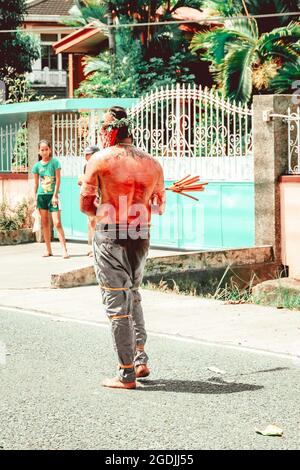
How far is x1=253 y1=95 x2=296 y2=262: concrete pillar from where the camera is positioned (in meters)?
15.3

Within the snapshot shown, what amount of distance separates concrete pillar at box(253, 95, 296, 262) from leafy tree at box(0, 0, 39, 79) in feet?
73.2

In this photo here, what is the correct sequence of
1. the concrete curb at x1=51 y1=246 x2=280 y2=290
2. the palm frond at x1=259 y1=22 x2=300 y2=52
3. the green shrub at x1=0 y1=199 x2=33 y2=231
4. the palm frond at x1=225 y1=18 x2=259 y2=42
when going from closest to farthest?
the concrete curb at x1=51 y1=246 x2=280 y2=290 < the green shrub at x1=0 y1=199 x2=33 y2=231 < the palm frond at x1=259 y1=22 x2=300 y2=52 < the palm frond at x1=225 y1=18 x2=259 y2=42

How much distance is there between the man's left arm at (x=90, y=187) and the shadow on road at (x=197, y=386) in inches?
50.7

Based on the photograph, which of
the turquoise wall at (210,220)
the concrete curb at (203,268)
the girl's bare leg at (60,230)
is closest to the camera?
the concrete curb at (203,268)

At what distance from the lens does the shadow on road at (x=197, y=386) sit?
7527mm

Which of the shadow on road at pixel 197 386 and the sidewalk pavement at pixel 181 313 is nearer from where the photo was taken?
the shadow on road at pixel 197 386

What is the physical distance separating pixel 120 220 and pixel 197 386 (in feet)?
4.20

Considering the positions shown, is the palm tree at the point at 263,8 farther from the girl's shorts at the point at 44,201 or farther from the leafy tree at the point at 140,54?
the girl's shorts at the point at 44,201

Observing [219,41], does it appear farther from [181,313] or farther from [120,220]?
[120,220]

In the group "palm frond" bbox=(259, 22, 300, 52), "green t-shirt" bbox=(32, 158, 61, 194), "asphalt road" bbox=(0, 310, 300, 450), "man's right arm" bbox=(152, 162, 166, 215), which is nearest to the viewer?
"asphalt road" bbox=(0, 310, 300, 450)

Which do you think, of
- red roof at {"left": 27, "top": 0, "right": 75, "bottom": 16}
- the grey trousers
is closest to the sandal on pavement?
the grey trousers

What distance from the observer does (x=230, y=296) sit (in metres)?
14.1

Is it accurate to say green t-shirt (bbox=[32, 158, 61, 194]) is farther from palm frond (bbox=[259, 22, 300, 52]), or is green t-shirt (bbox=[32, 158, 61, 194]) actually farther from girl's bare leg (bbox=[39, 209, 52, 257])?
palm frond (bbox=[259, 22, 300, 52])

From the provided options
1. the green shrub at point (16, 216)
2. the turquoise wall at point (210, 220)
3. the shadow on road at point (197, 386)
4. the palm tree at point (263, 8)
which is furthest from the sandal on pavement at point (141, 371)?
the palm tree at point (263, 8)
